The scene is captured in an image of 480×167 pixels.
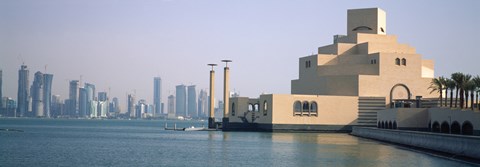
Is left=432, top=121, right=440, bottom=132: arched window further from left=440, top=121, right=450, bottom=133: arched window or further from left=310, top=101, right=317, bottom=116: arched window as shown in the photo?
left=310, top=101, right=317, bottom=116: arched window

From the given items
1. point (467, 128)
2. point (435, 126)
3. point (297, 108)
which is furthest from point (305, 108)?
point (467, 128)

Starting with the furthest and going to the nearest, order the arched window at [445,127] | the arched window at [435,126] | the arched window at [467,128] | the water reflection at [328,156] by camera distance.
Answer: the arched window at [435,126] < the arched window at [445,127] < the arched window at [467,128] < the water reflection at [328,156]

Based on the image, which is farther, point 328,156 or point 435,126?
point 435,126

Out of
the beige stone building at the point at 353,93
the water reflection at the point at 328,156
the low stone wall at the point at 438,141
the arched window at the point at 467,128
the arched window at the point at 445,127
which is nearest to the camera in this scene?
the low stone wall at the point at 438,141

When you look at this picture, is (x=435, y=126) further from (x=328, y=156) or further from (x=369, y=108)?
(x=328, y=156)

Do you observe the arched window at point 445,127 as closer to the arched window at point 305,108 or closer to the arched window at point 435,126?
the arched window at point 435,126

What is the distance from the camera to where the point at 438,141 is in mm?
57438

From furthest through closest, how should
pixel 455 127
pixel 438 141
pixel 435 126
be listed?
1. pixel 435 126
2. pixel 455 127
3. pixel 438 141

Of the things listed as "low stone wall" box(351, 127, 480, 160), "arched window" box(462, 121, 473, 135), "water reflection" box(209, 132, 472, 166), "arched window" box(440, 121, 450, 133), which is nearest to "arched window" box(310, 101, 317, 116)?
"low stone wall" box(351, 127, 480, 160)

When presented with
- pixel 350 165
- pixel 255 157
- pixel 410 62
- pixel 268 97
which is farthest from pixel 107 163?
pixel 410 62

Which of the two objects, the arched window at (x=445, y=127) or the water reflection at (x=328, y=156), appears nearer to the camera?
the water reflection at (x=328, y=156)

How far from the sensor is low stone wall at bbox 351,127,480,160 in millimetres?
48219

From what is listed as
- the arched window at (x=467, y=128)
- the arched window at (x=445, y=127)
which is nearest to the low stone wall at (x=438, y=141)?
the arched window at (x=467, y=128)

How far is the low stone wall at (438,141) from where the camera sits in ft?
158
